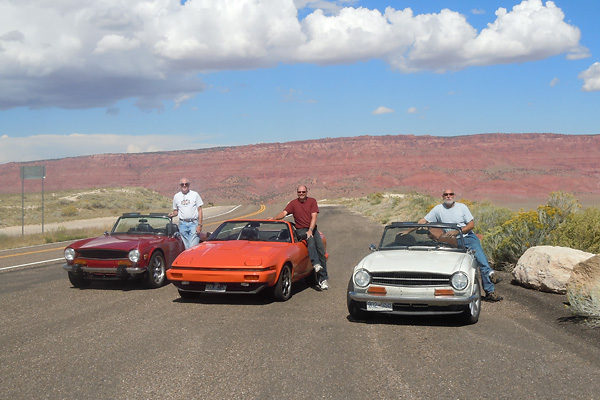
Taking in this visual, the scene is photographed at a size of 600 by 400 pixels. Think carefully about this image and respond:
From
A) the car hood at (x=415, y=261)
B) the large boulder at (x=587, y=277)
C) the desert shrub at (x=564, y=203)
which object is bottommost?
the large boulder at (x=587, y=277)

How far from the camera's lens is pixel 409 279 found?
814 cm

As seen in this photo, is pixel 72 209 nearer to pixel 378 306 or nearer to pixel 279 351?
pixel 378 306

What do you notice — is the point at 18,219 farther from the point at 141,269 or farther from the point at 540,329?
the point at 540,329

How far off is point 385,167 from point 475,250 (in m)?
128

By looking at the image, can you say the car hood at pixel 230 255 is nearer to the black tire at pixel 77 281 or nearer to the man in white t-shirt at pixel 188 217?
the man in white t-shirt at pixel 188 217

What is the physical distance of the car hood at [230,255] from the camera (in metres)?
9.56

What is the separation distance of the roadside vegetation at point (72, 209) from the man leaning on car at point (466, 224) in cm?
1819

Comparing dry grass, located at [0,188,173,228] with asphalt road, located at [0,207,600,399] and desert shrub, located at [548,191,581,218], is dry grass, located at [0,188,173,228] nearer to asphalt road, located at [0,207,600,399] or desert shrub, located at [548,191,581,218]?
desert shrub, located at [548,191,581,218]

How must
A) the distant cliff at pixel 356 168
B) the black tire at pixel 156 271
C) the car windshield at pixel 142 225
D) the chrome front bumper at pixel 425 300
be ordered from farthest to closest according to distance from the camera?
the distant cliff at pixel 356 168 < the car windshield at pixel 142 225 < the black tire at pixel 156 271 < the chrome front bumper at pixel 425 300

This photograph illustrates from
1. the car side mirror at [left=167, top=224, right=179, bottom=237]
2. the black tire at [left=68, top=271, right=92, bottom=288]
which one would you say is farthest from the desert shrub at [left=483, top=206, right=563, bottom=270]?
the black tire at [left=68, top=271, right=92, bottom=288]

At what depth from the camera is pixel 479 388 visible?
5.52 m

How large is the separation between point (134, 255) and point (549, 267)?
697cm

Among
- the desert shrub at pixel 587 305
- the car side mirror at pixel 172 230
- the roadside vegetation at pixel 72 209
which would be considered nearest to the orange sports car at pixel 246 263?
the car side mirror at pixel 172 230

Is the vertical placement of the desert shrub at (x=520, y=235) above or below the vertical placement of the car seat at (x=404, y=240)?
below
